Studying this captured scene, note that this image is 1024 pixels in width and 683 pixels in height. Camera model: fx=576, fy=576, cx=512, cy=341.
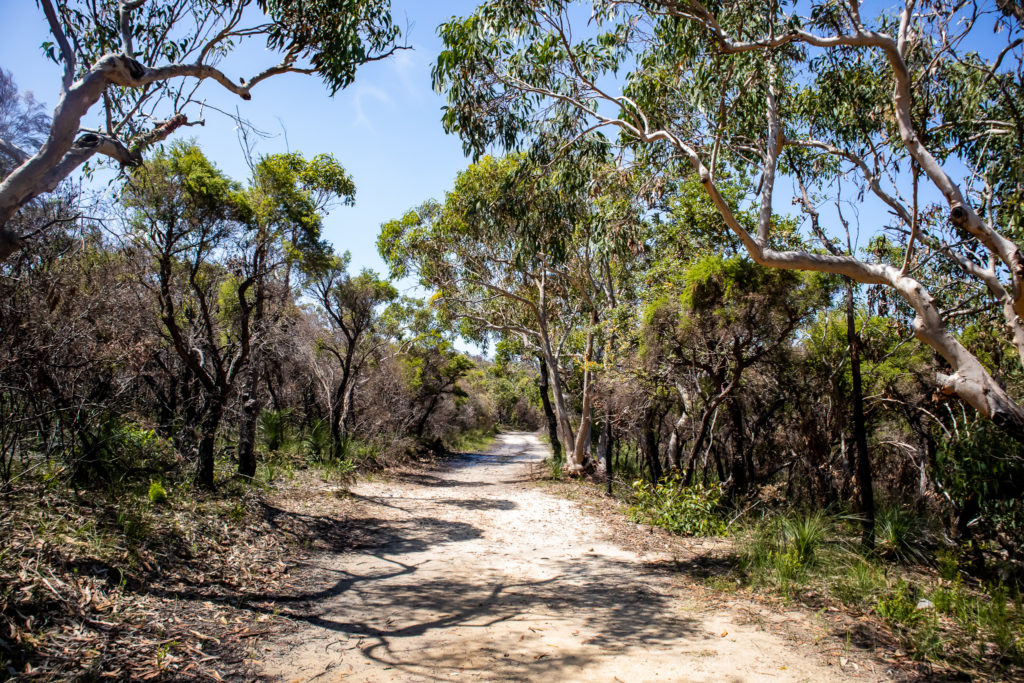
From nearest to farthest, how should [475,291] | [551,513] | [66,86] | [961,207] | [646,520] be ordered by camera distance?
[66,86] < [961,207] < [646,520] < [551,513] < [475,291]

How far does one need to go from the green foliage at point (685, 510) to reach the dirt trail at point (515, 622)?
1.14 meters

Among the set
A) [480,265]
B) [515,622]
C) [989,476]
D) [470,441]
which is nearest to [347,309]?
[480,265]

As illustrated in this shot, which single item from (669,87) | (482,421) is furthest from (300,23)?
(482,421)

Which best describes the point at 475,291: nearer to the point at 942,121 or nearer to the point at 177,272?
the point at 177,272

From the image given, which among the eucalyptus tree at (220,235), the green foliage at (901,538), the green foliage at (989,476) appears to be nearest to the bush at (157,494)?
the eucalyptus tree at (220,235)

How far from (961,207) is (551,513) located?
8526mm

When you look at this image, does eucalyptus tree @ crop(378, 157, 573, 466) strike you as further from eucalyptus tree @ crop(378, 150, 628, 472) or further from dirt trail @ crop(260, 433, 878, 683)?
dirt trail @ crop(260, 433, 878, 683)

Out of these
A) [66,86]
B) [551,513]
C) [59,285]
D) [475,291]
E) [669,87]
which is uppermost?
[669,87]

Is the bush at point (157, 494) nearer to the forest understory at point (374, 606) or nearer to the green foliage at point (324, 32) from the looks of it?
the forest understory at point (374, 606)

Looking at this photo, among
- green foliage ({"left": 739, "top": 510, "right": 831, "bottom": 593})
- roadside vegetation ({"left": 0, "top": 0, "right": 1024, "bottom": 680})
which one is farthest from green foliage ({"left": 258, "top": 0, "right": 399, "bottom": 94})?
green foliage ({"left": 739, "top": 510, "right": 831, "bottom": 593})

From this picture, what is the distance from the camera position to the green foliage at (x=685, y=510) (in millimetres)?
8844

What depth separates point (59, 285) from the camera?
19.5 ft

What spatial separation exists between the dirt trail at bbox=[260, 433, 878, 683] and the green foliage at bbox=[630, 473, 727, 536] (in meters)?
1.14

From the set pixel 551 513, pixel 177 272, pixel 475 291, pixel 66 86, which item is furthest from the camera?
pixel 475 291
